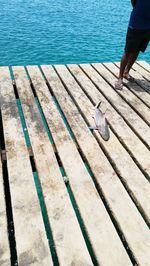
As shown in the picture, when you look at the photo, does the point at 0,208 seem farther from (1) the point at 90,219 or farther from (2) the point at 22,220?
(1) the point at 90,219

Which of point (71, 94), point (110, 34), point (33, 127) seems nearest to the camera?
point (33, 127)

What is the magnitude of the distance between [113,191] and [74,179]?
1.34ft

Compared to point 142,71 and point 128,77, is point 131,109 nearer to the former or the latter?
point 128,77

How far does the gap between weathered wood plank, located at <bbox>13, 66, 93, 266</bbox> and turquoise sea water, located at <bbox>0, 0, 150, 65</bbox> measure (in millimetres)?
6513

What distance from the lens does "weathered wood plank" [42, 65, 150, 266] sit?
87.9 inches

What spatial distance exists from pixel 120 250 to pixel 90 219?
357mm

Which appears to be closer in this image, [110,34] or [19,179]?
[19,179]

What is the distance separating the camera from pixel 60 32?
12.3m

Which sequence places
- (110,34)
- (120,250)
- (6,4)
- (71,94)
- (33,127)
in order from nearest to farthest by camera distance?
(120,250), (33,127), (71,94), (110,34), (6,4)

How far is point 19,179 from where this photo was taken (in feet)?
8.82

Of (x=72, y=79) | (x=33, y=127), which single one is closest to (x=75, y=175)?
(x=33, y=127)

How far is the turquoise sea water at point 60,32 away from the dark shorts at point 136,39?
5545mm

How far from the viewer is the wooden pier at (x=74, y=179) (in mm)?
2148

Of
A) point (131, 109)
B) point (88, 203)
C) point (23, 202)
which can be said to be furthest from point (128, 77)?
point (23, 202)
